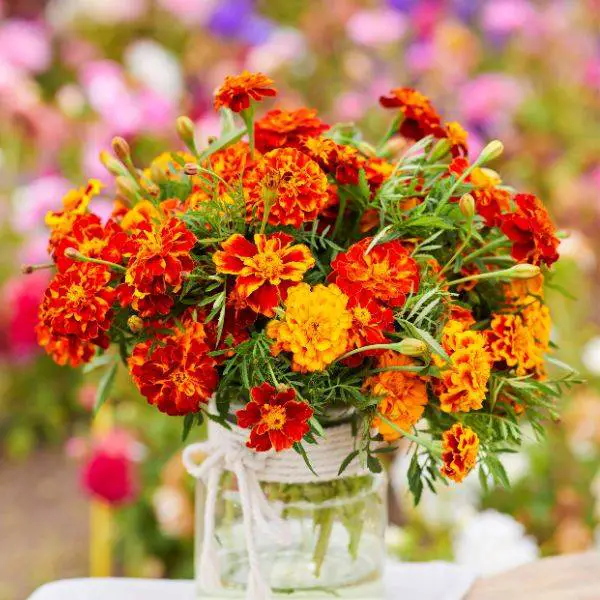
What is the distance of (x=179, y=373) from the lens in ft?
2.68

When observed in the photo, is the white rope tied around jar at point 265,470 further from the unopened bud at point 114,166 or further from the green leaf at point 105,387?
the unopened bud at point 114,166

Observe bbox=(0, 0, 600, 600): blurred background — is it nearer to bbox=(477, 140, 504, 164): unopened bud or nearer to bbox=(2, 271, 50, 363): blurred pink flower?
bbox=(2, 271, 50, 363): blurred pink flower

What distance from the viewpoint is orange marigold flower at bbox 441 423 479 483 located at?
81cm

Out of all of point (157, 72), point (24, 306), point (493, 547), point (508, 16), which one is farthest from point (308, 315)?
point (508, 16)

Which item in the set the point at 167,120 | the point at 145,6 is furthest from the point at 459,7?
the point at 167,120

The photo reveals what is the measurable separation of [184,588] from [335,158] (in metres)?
0.49

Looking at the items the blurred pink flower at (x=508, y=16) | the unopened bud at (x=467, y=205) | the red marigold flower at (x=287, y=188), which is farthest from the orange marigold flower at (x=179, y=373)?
the blurred pink flower at (x=508, y=16)

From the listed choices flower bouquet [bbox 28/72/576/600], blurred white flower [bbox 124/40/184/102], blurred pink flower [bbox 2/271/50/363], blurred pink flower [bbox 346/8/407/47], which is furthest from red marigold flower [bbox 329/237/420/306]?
blurred pink flower [bbox 346/8/407/47]

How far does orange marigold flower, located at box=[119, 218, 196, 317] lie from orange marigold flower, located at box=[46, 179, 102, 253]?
0.11 m

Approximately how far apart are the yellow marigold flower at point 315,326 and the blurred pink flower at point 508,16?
2.92 meters

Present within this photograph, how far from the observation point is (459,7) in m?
3.78

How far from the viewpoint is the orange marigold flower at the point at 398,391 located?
32.7 inches

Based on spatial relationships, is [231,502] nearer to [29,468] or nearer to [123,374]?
[123,374]

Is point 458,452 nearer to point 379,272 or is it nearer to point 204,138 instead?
point 379,272
